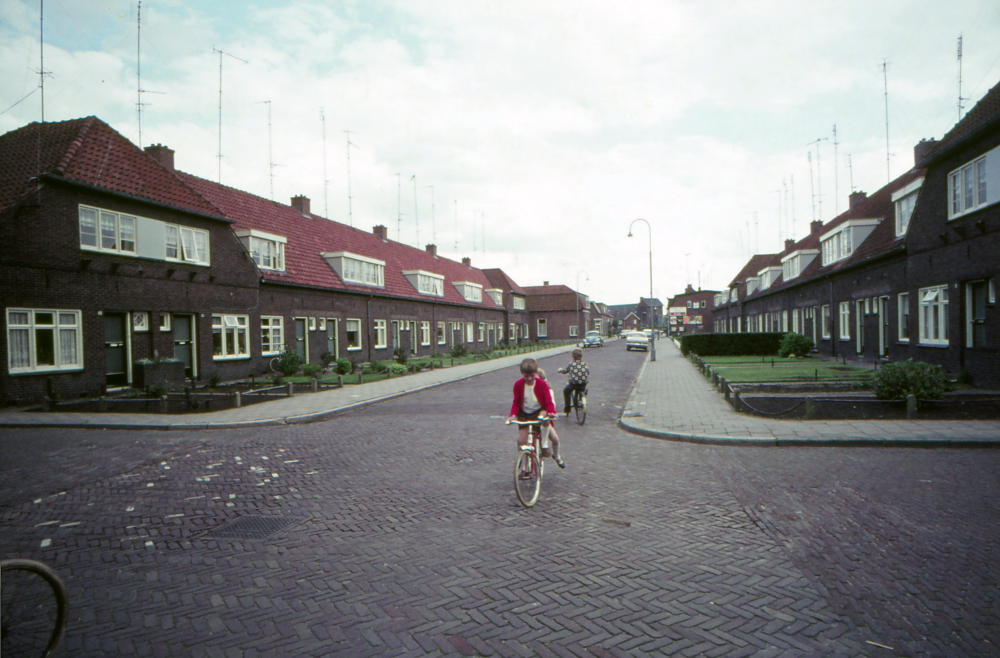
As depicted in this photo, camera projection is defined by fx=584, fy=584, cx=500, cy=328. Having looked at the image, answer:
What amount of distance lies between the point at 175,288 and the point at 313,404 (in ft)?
29.1

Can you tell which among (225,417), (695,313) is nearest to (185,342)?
(225,417)

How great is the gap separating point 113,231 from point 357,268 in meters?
15.7

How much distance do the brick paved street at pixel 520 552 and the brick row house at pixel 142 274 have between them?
8.98 metres

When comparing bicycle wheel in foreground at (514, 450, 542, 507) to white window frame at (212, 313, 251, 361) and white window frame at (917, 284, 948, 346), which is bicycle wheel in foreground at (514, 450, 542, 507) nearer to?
white window frame at (917, 284, 948, 346)

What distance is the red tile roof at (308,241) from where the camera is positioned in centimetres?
2670

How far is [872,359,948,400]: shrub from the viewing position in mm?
12055

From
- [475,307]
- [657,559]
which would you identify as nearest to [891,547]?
[657,559]

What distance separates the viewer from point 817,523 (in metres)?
5.93

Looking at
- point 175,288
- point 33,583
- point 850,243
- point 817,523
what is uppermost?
point 850,243

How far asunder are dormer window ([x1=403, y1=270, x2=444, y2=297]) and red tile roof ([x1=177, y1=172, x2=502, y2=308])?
49cm

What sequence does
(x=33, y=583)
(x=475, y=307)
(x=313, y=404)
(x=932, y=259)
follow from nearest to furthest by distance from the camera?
1. (x=33, y=583)
2. (x=313, y=404)
3. (x=932, y=259)
4. (x=475, y=307)

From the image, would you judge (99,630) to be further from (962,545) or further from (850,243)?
(850,243)

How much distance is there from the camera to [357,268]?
111 ft

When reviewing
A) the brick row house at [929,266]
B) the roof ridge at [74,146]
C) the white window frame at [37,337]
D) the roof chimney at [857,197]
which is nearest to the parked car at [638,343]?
the brick row house at [929,266]
